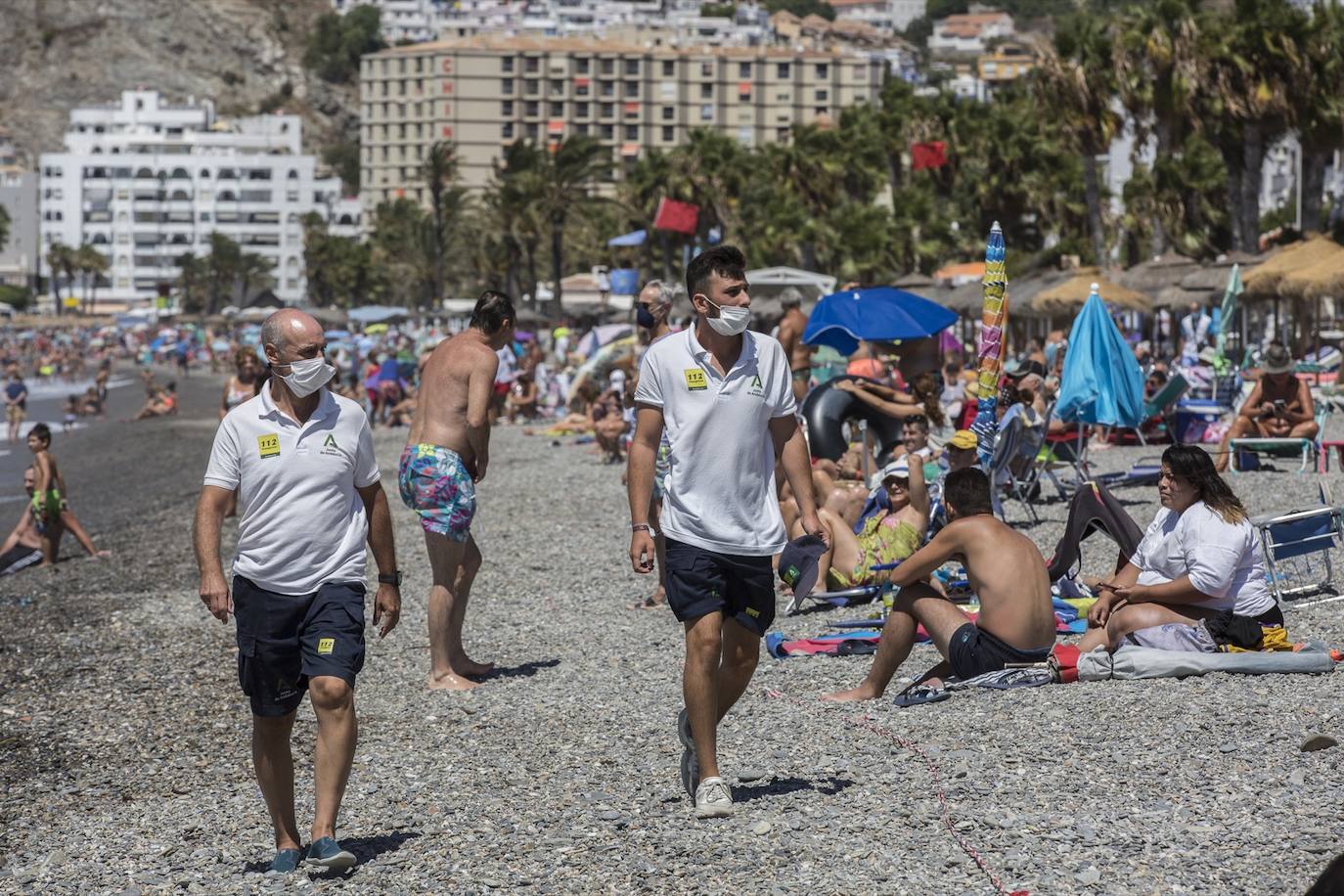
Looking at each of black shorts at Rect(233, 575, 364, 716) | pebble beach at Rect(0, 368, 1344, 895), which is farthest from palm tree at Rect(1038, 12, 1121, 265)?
black shorts at Rect(233, 575, 364, 716)

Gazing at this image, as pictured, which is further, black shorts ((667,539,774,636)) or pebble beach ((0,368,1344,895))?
black shorts ((667,539,774,636))

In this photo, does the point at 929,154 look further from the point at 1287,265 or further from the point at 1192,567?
the point at 1192,567

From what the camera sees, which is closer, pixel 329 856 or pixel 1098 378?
pixel 329 856

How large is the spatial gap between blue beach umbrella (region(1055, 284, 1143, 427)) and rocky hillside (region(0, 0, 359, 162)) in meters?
177

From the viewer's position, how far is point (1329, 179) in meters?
61.3

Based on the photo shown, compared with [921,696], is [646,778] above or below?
below

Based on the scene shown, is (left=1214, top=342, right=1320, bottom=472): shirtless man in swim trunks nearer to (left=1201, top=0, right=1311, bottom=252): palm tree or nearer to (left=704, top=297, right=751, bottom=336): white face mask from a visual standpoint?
(left=704, top=297, right=751, bottom=336): white face mask

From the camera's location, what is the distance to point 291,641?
488 centimetres

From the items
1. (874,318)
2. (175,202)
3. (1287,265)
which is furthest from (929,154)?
(175,202)

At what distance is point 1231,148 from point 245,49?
173 metres

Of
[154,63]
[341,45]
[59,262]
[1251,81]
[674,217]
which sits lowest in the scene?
[674,217]

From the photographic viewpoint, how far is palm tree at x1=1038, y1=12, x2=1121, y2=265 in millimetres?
35656

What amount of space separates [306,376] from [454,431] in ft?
8.18

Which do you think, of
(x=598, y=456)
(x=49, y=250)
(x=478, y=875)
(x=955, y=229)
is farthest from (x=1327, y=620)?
(x=49, y=250)
